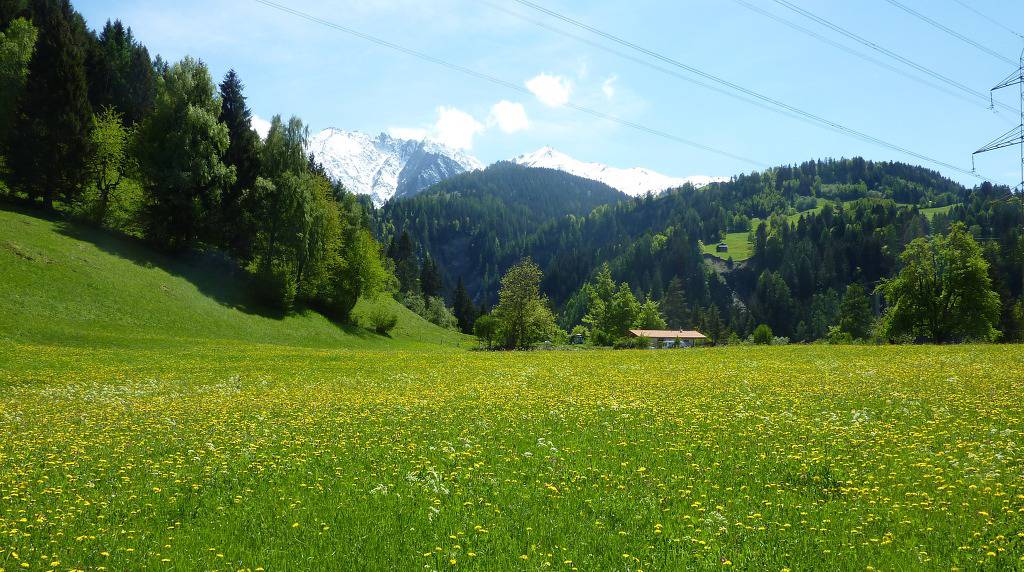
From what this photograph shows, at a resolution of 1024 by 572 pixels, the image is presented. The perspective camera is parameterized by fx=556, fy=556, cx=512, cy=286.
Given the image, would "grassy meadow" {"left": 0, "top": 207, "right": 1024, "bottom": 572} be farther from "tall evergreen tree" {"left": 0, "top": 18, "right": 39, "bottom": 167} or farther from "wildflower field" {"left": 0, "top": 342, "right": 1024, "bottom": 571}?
"tall evergreen tree" {"left": 0, "top": 18, "right": 39, "bottom": 167}

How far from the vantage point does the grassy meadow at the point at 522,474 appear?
7.43 m

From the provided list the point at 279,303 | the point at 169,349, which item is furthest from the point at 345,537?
the point at 279,303

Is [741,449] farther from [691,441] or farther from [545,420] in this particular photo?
[545,420]

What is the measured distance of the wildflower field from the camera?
7398mm

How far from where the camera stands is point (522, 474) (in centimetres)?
1079

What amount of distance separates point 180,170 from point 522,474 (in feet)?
213

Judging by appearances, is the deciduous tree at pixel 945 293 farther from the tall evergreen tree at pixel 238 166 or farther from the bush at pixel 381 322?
the tall evergreen tree at pixel 238 166

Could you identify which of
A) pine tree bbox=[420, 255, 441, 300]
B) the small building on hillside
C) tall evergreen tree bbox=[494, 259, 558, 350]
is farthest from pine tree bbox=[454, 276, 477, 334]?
tall evergreen tree bbox=[494, 259, 558, 350]

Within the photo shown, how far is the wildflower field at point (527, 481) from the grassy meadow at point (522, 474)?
2.0 inches

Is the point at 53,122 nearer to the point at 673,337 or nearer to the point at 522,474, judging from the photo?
the point at 522,474

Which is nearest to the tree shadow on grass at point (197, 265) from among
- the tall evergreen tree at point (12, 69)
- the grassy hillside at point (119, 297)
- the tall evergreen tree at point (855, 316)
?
the grassy hillside at point (119, 297)

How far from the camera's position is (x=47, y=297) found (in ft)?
141

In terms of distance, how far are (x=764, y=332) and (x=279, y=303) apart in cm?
10443

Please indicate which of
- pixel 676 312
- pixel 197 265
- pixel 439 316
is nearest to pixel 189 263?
pixel 197 265
